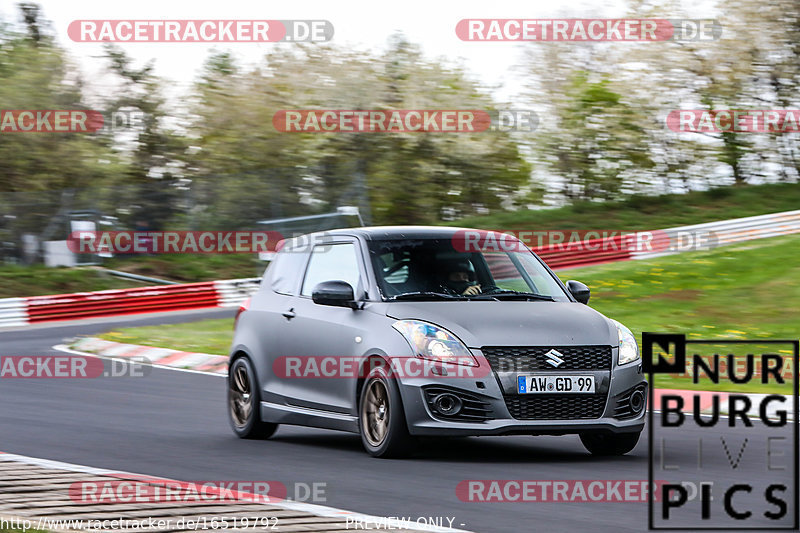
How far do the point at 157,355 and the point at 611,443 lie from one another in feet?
35.1

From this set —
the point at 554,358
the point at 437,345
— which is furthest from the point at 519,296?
the point at 437,345

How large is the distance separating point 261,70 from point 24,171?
935 cm

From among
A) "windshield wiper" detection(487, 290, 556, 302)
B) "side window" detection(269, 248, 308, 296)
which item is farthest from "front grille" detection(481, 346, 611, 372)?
"side window" detection(269, 248, 308, 296)

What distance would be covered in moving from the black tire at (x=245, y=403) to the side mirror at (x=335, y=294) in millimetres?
1379

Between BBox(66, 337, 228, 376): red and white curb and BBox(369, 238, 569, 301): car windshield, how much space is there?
7137mm

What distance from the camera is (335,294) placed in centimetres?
941

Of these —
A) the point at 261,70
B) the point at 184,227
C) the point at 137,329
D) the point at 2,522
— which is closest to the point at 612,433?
→ the point at 2,522

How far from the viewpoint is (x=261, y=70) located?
43594 mm

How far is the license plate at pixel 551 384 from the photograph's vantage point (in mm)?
8641

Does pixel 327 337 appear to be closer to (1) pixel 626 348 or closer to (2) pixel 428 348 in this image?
(2) pixel 428 348

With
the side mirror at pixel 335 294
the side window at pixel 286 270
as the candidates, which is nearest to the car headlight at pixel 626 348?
the side mirror at pixel 335 294

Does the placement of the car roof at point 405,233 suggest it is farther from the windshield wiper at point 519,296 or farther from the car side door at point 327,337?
the windshield wiper at point 519,296

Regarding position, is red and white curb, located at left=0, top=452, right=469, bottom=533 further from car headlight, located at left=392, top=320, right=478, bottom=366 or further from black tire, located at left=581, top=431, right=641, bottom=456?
black tire, located at left=581, top=431, right=641, bottom=456

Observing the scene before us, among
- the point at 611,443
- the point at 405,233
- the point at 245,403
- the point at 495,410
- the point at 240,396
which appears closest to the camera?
the point at 495,410
